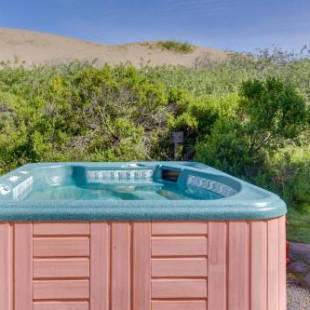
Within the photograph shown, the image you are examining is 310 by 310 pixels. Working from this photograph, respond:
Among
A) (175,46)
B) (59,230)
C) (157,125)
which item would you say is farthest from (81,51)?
(59,230)

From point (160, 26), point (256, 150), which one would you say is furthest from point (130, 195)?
point (160, 26)

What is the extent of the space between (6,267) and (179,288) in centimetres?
89

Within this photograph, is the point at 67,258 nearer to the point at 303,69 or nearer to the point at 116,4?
the point at 116,4

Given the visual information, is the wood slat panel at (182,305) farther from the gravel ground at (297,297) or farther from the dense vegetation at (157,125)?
the dense vegetation at (157,125)

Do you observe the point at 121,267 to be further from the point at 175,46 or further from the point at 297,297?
the point at 175,46

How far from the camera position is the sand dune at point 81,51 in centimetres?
2162

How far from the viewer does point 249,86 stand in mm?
6840

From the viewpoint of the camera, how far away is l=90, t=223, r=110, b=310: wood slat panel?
2484 millimetres

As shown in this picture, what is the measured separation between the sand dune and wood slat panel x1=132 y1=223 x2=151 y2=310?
1908cm

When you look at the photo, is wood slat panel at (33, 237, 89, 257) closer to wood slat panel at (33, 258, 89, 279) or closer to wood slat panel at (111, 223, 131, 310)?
wood slat panel at (33, 258, 89, 279)

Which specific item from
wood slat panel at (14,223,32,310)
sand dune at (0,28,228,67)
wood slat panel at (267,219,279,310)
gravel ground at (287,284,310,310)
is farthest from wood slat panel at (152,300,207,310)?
sand dune at (0,28,228,67)

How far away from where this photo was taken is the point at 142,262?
2504 mm

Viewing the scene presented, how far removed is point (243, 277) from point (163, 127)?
521cm

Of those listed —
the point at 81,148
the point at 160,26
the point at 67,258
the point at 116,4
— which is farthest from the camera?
the point at 160,26
